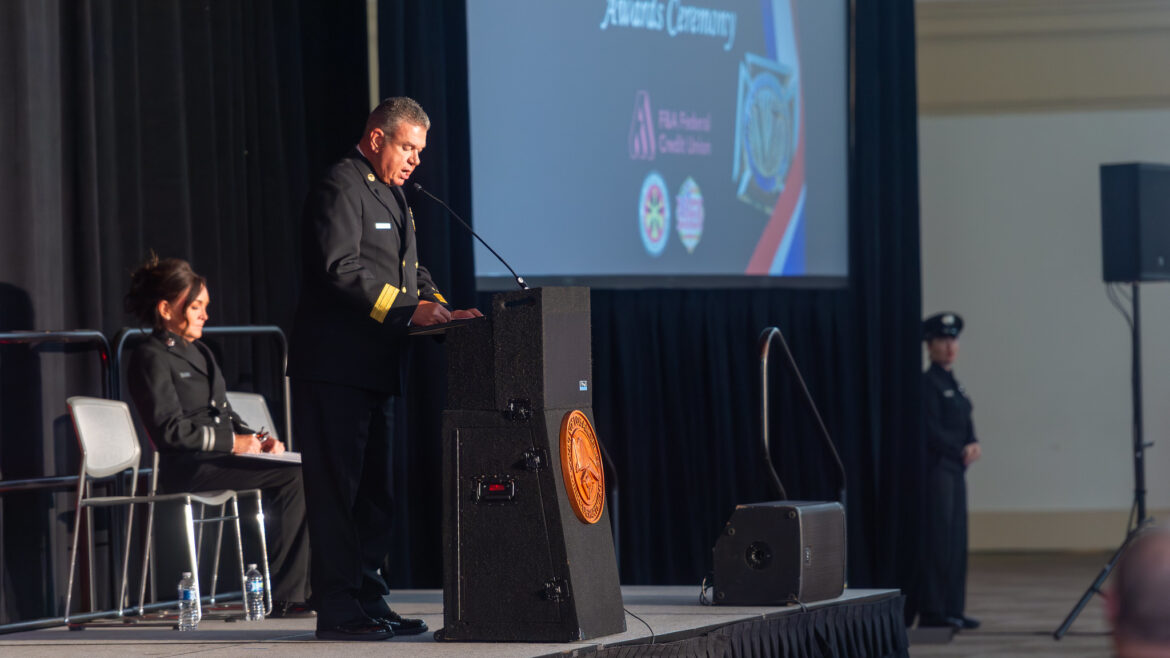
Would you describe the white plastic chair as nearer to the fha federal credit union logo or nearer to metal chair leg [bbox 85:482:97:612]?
metal chair leg [bbox 85:482:97:612]

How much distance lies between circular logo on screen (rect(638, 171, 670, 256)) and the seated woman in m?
2.02

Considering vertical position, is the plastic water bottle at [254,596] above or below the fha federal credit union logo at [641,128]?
below

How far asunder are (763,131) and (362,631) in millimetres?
3401

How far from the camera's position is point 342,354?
3.22 meters

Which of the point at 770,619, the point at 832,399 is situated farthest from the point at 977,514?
the point at 770,619

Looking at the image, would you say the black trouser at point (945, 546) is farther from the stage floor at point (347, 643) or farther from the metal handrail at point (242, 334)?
the metal handrail at point (242, 334)

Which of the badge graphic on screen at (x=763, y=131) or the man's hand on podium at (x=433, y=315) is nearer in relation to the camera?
the man's hand on podium at (x=433, y=315)

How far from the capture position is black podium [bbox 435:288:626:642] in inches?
120

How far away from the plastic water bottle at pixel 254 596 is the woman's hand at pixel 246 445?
395mm

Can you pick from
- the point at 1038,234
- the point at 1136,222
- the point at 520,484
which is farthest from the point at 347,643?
the point at 1038,234

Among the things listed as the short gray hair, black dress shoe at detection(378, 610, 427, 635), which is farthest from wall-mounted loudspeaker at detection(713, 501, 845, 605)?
the short gray hair

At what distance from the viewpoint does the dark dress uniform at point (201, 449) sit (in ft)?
13.3

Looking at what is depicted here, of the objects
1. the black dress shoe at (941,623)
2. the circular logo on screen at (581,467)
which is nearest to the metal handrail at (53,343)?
the circular logo on screen at (581,467)

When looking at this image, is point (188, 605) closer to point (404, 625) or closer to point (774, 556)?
point (404, 625)
